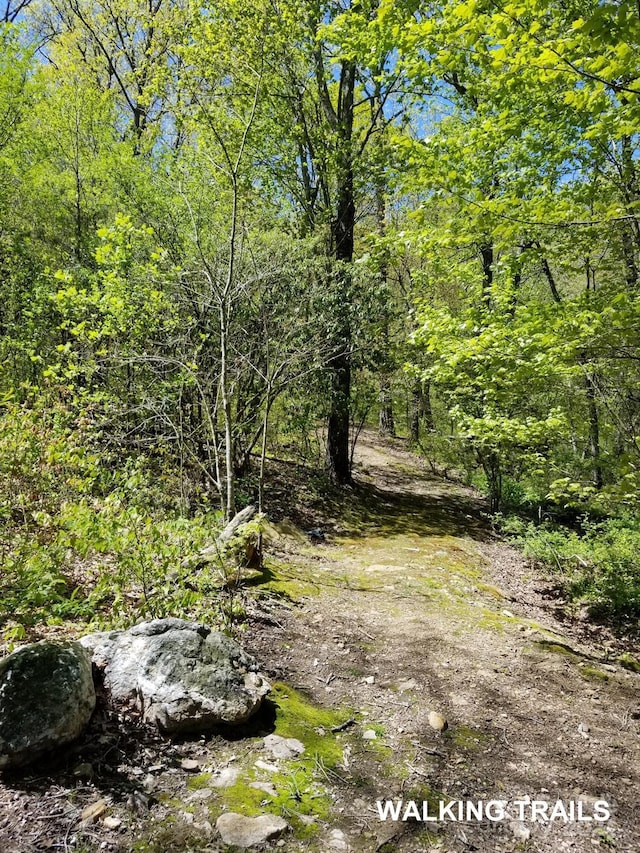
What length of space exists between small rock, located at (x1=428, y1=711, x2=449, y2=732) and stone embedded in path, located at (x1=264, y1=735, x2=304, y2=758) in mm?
933

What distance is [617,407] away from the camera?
21.6ft

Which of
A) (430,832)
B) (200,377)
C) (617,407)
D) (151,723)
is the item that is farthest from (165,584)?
(617,407)

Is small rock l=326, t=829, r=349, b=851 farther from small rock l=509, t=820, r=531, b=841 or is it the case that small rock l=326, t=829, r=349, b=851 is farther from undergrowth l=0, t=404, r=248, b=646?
undergrowth l=0, t=404, r=248, b=646

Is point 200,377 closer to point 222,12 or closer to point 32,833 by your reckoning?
point 32,833

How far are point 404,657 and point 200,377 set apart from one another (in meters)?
4.40

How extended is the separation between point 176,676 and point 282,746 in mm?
666

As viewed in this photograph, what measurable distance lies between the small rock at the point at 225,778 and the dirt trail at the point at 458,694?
1.58 ft

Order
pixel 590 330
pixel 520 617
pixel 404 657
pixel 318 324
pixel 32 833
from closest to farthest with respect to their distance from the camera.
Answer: pixel 32 833 < pixel 404 657 < pixel 590 330 < pixel 520 617 < pixel 318 324

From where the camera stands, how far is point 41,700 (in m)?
2.18

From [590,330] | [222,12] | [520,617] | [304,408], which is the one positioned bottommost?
[520,617]

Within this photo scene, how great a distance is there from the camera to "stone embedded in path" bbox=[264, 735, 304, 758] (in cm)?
257

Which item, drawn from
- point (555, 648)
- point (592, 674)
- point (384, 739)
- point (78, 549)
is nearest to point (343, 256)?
point (555, 648)

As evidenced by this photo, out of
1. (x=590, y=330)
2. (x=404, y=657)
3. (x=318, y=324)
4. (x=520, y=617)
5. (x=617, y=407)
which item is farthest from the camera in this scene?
(x=318, y=324)

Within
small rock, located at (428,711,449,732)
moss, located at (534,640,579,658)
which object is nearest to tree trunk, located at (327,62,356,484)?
moss, located at (534,640,579,658)
